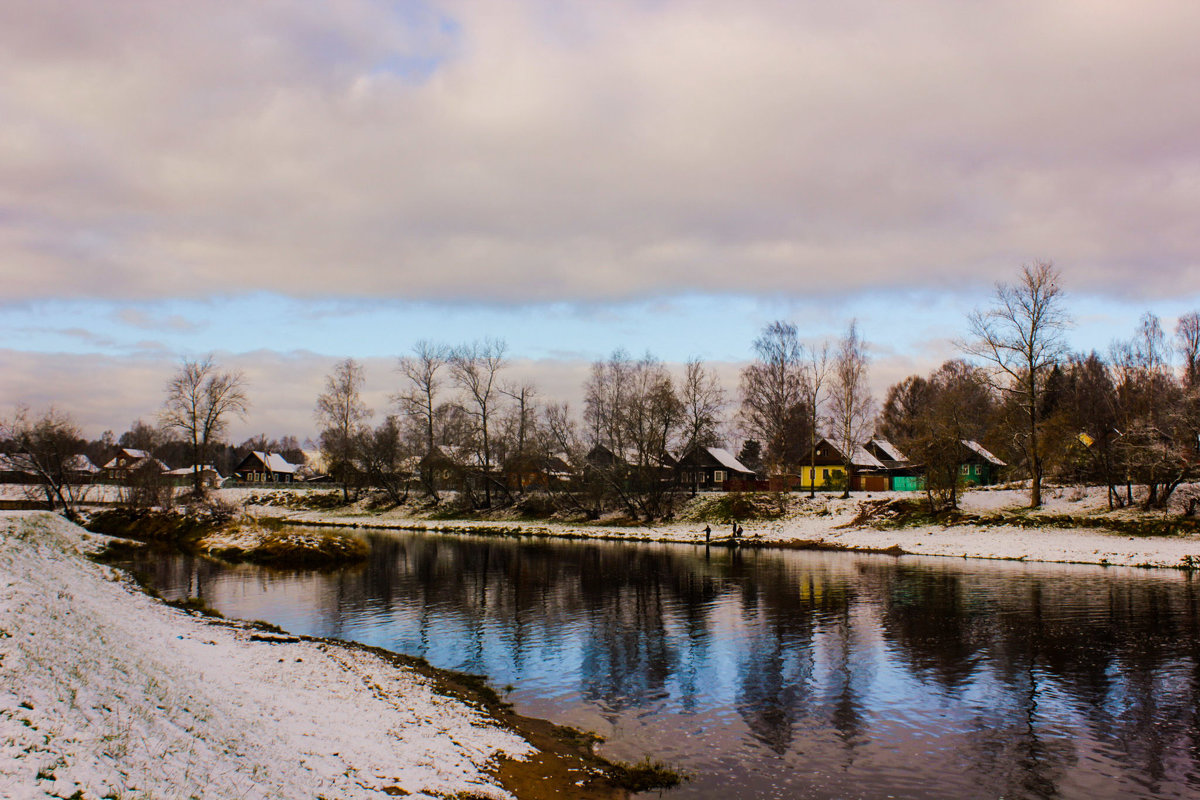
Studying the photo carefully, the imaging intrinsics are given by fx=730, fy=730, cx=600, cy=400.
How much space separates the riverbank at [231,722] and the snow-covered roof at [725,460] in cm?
7667

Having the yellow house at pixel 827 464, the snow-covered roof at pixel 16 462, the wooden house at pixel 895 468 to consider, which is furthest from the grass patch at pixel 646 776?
the yellow house at pixel 827 464

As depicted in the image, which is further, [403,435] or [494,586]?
[403,435]

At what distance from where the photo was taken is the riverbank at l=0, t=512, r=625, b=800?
7504 millimetres

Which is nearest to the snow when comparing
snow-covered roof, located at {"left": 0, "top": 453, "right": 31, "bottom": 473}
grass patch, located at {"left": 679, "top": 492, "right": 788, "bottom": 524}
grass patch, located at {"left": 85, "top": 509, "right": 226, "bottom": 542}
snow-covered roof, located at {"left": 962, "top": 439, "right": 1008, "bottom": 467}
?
grass patch, located at {"left": 85, "top": 509, "right": 226, "bottom": 542}

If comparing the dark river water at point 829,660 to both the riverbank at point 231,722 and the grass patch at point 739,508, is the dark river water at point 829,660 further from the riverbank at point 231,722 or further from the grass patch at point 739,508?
the grass patch at point 739,508

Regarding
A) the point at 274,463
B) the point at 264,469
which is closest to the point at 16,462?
the point at 264,469

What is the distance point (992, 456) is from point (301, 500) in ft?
271

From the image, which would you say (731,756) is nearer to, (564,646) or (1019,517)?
(564,646)

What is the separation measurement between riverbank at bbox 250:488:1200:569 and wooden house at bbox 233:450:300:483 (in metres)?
66.3

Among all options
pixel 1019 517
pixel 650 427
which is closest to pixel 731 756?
pixel 1019 517

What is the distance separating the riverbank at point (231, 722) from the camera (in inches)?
295

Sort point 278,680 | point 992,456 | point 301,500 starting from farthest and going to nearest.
A: point 301,500, point 992,456, point 278,680

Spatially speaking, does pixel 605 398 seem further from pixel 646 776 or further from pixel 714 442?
pixel 646 776

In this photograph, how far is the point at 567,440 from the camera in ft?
239
